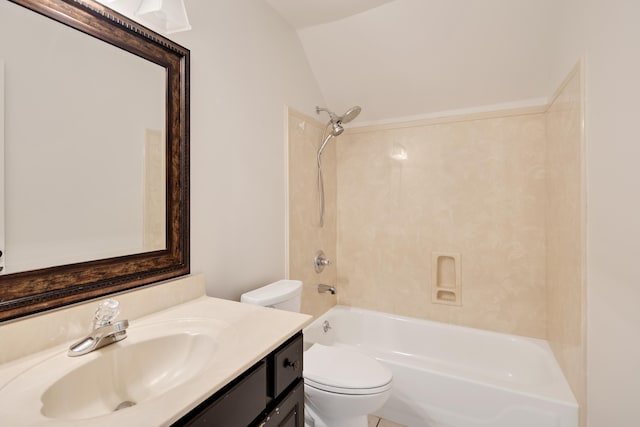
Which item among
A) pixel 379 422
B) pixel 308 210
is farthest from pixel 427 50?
pixel 379 422

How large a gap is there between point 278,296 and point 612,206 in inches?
55.3

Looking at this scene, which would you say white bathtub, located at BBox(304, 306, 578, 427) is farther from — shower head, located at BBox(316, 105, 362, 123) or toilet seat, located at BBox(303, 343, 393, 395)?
shower head, located at BBox(316, 105, 362, 123)

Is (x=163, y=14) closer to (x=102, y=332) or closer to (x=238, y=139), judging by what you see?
(x=238, y=139)

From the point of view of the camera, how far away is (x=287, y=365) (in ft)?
3.10

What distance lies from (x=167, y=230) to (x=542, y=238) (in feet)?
7.57

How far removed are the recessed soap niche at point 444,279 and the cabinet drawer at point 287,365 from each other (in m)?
1.67

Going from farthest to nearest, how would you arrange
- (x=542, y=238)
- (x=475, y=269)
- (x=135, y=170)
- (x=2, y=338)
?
(x=475, y=269) → (x=542, y=238) → (x=135, y=170) → (x=2, y=338)

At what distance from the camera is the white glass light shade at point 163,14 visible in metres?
1.05

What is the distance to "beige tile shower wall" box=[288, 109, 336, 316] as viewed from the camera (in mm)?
2059

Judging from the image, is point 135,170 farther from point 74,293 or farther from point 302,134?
point 302,134

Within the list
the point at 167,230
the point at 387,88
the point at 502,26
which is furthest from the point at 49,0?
the point at 502,26

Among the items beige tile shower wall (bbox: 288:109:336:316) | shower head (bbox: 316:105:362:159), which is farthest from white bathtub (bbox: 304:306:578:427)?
shower head (bbox: 316:105:362:159)

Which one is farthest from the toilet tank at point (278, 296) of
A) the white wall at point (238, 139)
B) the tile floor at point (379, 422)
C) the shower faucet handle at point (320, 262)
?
the tile floor at point (379, 422)

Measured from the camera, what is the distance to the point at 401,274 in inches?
98.9
